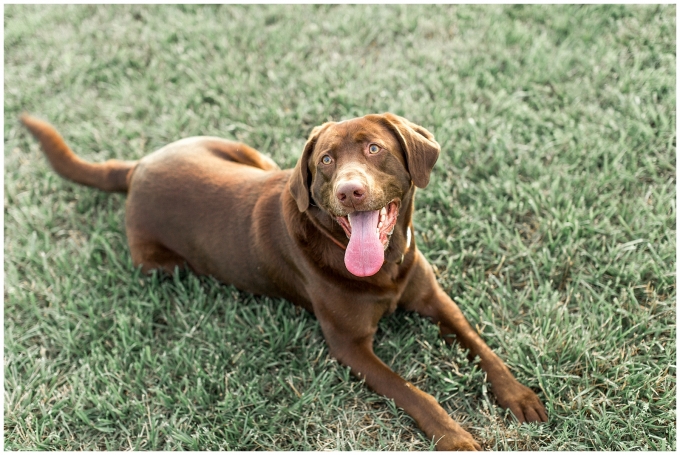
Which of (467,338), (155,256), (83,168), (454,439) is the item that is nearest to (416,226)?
(467,338)

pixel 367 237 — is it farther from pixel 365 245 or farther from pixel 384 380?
pixel 384 380

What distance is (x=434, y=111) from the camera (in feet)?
15.0

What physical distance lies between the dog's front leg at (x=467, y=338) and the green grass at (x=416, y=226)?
0.22 feet

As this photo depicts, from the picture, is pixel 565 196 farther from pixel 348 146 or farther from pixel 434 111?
pixel 348 146

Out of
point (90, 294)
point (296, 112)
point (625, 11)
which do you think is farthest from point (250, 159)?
point (625, 11)

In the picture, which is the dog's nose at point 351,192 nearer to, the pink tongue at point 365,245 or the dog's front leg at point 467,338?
the pink tongue at point 365,245

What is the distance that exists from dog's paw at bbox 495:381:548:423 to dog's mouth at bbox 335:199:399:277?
2.99ft

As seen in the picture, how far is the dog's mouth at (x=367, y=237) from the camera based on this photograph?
2.82 m

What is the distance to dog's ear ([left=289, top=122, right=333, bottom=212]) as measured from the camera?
292 centimetres

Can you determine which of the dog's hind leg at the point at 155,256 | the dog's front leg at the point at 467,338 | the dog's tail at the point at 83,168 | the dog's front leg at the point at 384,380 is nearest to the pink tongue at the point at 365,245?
the dog's front leg at the point at 384,380

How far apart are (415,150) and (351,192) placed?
1.55 ft

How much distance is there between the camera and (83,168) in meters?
4.23

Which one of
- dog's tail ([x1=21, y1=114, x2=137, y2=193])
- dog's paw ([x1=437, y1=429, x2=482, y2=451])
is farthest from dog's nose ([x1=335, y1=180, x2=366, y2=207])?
dog's tail ([x1=21, y1=114, x2=137, y2=193])

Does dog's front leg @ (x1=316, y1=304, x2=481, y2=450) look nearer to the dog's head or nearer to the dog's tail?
the dog's head
